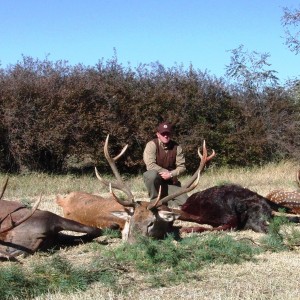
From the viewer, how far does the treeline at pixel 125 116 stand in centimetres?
1795

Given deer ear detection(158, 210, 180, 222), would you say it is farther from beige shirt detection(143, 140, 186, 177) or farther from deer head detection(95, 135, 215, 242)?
beige shirt detection(143, 140, 186, 177)

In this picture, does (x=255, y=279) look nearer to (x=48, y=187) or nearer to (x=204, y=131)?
(x=48, y=187)

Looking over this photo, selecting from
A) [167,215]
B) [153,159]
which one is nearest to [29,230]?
[167,215]

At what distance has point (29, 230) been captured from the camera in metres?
7.62

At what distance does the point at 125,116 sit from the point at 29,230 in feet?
39.1

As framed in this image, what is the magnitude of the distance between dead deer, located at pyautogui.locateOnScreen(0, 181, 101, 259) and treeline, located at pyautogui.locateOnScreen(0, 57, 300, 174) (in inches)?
388

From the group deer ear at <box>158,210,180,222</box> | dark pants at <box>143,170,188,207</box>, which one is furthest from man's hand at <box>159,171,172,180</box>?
deer ear at <box>158,210,180,222</box>

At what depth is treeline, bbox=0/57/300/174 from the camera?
58.9 feet

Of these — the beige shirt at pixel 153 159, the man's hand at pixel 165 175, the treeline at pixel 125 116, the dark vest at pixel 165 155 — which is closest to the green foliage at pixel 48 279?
the man's hand at pixel 165 175

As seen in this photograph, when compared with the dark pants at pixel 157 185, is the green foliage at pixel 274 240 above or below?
below

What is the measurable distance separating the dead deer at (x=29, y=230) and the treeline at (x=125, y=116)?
32.3 ft

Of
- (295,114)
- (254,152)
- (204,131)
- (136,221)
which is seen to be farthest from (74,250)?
(295,114)

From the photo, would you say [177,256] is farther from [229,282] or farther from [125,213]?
[125,213]

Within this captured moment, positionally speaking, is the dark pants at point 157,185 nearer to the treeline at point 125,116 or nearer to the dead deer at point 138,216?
the dead deer at point 138,216
